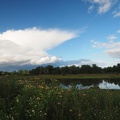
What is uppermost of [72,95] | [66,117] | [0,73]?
[0,73]

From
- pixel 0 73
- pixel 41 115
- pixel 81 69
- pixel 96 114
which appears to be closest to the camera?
pixel 41 115

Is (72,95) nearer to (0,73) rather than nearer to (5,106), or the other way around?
(5,106)

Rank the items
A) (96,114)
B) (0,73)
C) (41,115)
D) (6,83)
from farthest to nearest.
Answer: (0,73) < (6,83) < (96,114) < (41,115)

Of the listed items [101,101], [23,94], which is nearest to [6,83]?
[23,94]

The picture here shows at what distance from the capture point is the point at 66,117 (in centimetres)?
602

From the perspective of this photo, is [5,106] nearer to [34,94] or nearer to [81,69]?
[34,94]

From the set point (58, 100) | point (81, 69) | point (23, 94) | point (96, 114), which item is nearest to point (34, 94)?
point (23, 94)

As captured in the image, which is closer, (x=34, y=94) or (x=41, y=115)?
(x=41, y=115)

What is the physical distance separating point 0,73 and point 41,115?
3821 mm

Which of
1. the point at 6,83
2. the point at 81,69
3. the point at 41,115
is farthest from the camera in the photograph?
the point at 81,69

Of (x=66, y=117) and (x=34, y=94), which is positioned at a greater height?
(x=34, y=94)

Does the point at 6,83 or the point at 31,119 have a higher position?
the point at 6,83

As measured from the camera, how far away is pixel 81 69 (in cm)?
13388

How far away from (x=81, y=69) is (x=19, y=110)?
128492mm
